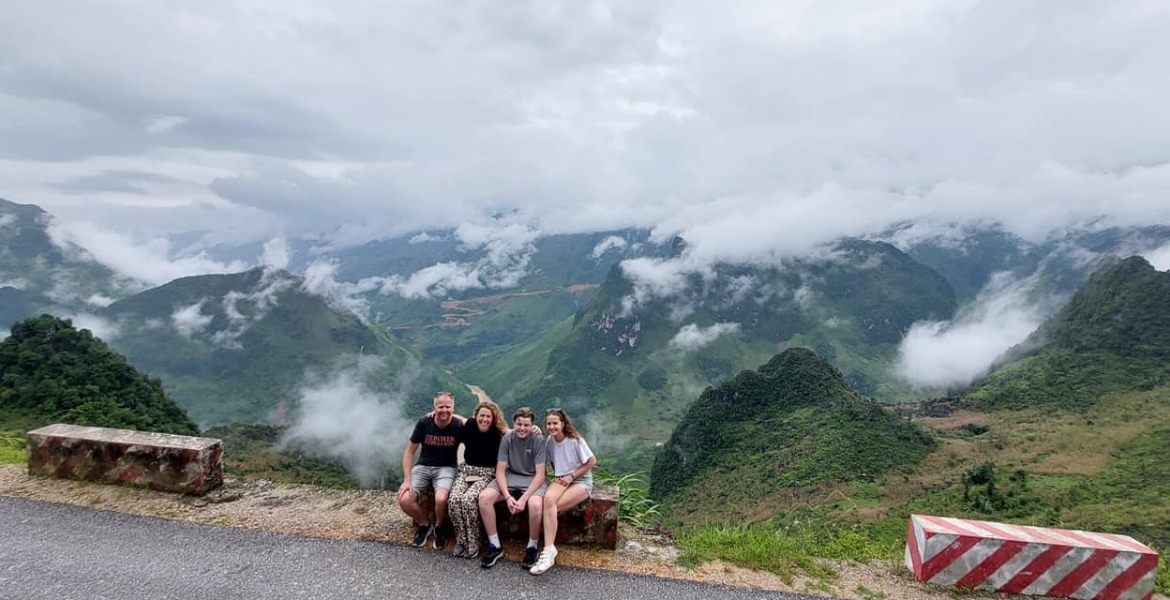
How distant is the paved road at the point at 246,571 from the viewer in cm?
580

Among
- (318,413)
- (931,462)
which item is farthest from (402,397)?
(931,462)

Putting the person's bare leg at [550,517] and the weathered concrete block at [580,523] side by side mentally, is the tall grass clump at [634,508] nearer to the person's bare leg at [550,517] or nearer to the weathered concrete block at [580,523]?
the weathered concrete block at [580,523]

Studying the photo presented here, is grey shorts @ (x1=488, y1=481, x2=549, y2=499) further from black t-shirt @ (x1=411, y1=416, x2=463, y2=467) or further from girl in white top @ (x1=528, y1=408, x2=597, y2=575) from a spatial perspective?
black t-shirt @ (x1=411, y1=416, x2=463, y2=467)

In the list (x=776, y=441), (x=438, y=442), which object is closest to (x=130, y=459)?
(x=438, y=442)

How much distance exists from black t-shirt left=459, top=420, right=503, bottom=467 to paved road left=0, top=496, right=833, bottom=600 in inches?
53.7

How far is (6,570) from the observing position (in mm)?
5992

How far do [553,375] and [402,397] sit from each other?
4971 cm

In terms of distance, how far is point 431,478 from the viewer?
7.38m

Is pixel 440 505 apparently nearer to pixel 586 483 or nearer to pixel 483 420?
pixel 483 420

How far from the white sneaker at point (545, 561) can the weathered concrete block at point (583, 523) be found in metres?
0.51

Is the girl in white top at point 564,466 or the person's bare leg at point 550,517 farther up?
the girl in white top at point 564,466

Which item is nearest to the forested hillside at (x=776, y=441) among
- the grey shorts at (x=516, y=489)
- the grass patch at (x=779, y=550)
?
the grass patch at (x=779, y=550)

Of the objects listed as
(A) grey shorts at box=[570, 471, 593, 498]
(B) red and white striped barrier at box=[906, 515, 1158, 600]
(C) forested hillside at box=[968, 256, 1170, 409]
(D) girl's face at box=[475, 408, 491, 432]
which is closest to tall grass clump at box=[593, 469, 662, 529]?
(A) grey shorts at box=[570, 471, 593, 498]

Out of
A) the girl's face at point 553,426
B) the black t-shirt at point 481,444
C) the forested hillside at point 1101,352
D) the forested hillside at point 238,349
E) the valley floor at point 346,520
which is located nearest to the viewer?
the valley floor at point 346,520
